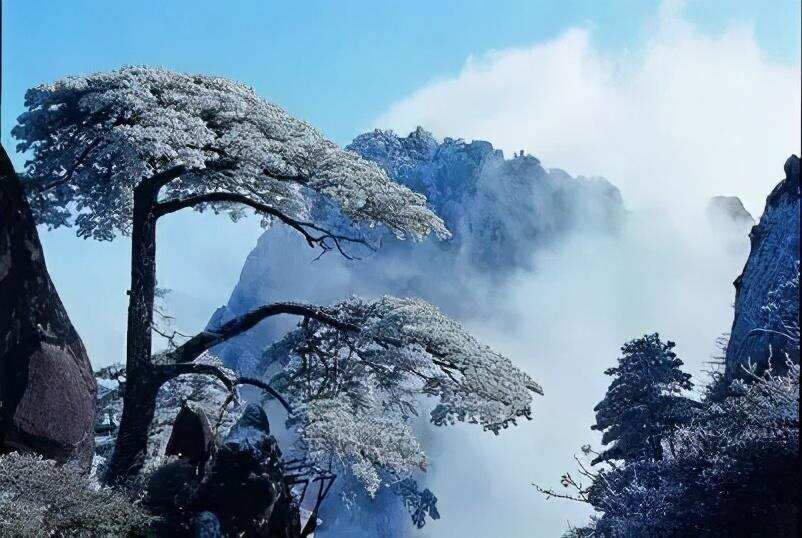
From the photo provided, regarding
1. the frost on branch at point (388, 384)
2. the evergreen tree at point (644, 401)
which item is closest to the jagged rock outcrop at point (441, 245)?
the evergreen tree at point (644, 401)

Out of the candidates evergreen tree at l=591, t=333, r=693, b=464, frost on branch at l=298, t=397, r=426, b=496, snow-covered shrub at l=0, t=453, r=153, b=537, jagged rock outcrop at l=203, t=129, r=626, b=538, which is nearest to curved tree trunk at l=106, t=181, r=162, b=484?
snow-covered shrub at l=0, t=453, r=153, b=537

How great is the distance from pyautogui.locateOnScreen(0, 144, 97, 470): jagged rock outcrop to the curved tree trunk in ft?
2.17

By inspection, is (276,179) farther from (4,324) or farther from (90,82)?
(4,324)

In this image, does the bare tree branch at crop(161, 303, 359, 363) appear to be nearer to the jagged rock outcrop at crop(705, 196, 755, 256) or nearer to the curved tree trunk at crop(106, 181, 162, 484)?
the curved tree trunk at crop(106, 181, 162, 484)

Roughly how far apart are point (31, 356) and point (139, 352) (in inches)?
70.7

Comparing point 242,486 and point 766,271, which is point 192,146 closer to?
point 242,486

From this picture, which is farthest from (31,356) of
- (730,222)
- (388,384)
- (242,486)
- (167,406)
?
(730,222)

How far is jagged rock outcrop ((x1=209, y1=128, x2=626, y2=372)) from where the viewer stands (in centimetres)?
9956

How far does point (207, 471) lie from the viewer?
9.99 m

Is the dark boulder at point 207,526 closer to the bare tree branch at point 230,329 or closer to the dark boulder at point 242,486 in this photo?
the dark boulder at point 242,486

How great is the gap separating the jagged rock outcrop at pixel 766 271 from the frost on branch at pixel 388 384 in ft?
27.5

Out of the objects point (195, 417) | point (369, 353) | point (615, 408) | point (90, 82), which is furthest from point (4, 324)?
point (615, 408)

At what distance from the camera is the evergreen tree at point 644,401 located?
1515 centimetres

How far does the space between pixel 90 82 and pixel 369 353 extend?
243 inches
